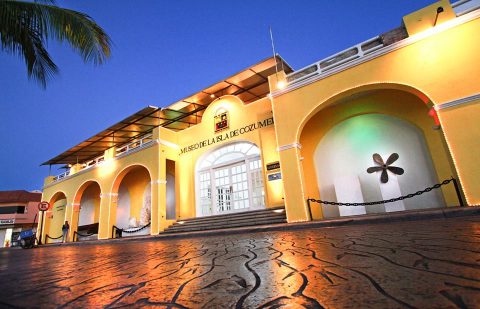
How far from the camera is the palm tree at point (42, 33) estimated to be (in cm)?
514

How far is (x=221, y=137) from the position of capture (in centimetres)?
1325

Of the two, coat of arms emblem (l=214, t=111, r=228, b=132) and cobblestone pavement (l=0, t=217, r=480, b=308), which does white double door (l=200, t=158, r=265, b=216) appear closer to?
coat of arms emblem (l=214, t=111, r=228, b=132)

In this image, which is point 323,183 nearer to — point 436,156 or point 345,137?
point 345,137

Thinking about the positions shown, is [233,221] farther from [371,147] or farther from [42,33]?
[42,33]

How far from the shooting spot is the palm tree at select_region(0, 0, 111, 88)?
5.14 m

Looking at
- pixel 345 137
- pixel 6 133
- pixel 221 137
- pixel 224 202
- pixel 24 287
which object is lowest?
pixel 24 287

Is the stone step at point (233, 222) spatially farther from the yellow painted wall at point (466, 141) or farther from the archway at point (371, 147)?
the yellow painted wall at point (466, 141)

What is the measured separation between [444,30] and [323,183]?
6.58 m

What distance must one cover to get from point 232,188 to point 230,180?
1.49 feet

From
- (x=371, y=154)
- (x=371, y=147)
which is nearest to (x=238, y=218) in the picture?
(x=371, y=154)

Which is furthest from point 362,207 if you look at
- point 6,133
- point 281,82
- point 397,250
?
point 6,133

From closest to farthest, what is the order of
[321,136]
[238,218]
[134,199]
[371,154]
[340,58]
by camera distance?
[340,58] → [371,154] → [238,218] → [321,136] → [134,199]

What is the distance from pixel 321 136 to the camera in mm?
10977

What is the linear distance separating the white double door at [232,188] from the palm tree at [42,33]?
798 cm
